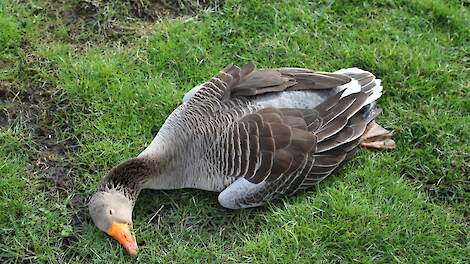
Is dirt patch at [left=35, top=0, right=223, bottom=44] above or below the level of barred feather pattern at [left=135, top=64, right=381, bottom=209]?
above

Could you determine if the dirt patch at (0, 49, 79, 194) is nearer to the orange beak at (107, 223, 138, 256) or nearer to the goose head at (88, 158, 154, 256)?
the goose head at (88, 158, 154, 256)

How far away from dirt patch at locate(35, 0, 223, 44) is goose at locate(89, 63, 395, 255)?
3.74ft

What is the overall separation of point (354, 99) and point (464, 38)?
58.0 inches

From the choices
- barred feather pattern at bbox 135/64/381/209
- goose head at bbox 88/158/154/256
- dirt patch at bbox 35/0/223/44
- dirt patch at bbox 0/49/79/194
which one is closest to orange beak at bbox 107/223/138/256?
goose head at bbox 88/158/154/256

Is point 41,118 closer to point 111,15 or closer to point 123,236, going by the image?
point 111,15

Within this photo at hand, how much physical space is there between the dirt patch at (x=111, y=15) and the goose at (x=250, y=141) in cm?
114

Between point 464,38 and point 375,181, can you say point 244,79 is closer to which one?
point 375,181

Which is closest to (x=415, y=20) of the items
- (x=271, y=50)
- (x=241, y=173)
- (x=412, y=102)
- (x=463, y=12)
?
(x=463, y=12)

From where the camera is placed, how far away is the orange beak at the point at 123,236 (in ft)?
12.9

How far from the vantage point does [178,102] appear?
4.82 m

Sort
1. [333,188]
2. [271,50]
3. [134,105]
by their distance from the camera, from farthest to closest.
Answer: [271,50], [134,105], [333,188]

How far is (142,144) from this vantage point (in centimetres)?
460

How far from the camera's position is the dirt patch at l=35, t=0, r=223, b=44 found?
17.3 feet

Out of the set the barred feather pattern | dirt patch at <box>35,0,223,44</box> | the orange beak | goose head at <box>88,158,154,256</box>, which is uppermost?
dirt patch at <box>35,0,223,44</box>
